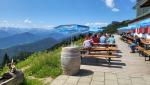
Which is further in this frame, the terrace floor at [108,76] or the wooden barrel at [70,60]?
the wooden barrel at [70,60]

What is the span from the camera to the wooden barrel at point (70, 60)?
9672 mm

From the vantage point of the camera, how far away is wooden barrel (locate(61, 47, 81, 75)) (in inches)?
381

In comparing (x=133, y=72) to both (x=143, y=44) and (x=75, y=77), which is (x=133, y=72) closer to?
(x=75, y=77)

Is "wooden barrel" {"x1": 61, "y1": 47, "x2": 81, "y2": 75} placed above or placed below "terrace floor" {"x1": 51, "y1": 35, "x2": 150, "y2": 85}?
above

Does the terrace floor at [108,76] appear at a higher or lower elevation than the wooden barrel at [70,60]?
lower

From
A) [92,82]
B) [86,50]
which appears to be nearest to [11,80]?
[92,82]

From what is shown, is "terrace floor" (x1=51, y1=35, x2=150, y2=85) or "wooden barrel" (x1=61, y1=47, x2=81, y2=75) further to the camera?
"wooden barrel" (x1=61, y1=47, x2=81, y2=75)

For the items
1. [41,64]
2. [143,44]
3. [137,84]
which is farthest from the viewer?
[143,44]

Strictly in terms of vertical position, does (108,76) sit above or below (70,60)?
below

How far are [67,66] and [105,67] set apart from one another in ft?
7.92

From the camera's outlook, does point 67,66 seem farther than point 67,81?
Yes

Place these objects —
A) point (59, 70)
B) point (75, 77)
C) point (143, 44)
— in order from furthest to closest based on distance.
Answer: point (143, 44) < point (59, 70) < point (75, 77)

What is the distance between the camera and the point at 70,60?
966cm

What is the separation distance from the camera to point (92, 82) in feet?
28.6
